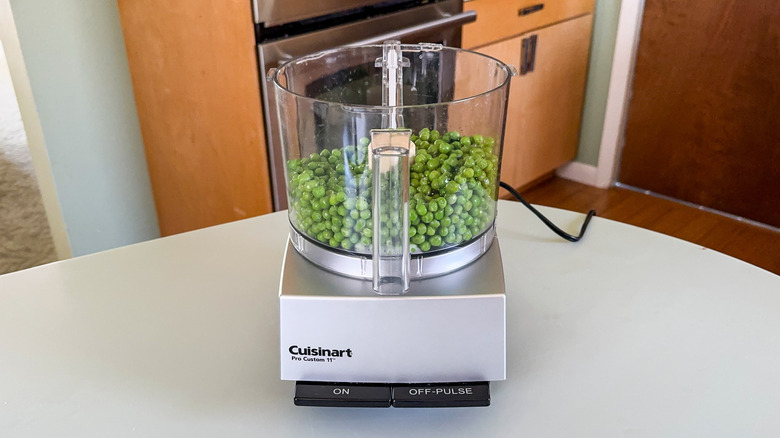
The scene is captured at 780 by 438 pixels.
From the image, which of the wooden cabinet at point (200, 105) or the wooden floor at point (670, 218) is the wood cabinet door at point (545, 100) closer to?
the wooden floor at point (670, 218)

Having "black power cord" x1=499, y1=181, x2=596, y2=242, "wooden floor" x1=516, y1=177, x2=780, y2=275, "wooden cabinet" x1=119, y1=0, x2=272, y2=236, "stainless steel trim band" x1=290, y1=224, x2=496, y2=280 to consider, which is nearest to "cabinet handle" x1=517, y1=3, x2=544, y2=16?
"wooden floor" x1=516, y1=177, x2=780, y2=275

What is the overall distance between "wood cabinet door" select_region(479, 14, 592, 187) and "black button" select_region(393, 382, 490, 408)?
1.74 metres

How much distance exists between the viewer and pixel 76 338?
810 mm

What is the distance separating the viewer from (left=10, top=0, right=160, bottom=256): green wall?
64.4 inches

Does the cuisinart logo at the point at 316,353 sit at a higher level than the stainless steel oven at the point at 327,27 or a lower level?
lower

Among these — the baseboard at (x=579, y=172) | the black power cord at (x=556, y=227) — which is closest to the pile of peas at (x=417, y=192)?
the black power cord at (x=556, y=227)

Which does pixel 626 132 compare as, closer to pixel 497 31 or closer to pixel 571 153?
pixel 571 153

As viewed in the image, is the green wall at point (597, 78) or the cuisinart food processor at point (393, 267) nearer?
the cuisinart food processor at point (393, 267)

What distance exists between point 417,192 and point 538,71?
193 centimetres

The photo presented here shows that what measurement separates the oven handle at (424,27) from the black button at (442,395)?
1.07 m

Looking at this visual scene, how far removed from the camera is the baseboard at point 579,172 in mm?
2951

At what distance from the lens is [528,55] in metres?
2.44

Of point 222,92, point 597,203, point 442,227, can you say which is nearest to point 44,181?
point 222,92

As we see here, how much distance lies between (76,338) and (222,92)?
931 mm
